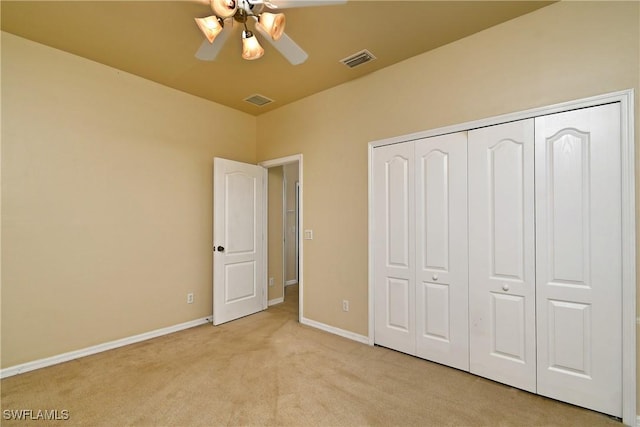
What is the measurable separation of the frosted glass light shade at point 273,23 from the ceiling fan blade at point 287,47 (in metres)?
0.05

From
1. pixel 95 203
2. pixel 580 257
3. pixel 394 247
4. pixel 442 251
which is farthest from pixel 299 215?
pixel 580 257

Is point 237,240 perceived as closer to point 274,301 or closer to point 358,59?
point 274,301

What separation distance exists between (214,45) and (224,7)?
1.10ft

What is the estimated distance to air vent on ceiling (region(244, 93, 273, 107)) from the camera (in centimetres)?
374

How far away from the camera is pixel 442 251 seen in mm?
2652

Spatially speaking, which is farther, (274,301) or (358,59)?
(274,301)

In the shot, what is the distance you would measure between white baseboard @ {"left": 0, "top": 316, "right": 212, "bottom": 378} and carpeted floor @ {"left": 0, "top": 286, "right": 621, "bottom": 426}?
0.07 m

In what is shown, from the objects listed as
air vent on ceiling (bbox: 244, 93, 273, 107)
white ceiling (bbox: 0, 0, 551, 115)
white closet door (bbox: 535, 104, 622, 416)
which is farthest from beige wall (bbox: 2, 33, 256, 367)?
white closet door (bbox: 535, 104, 622, 416)

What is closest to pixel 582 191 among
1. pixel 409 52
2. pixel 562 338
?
pixel 562 338

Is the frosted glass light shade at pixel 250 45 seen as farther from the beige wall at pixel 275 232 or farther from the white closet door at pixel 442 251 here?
the beige wall at pixel 275 232

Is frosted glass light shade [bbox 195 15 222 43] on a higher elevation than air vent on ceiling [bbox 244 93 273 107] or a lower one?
lower

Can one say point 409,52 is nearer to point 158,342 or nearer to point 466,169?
point 466,169

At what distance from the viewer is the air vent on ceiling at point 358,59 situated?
9.11 feet

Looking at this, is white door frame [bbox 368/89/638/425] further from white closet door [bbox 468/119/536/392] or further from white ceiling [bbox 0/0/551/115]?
white ceiling [bbox 0/0/551/115]
